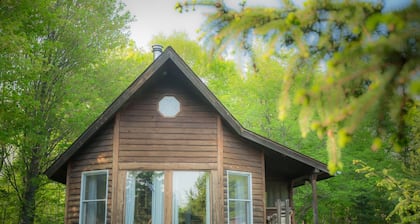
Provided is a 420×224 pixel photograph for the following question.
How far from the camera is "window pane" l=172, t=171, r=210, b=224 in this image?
954 centimetres

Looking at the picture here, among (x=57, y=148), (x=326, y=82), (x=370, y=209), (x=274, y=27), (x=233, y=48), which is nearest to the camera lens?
(x=326, y=82)

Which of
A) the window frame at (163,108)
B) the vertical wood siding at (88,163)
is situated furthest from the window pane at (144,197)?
the window frame at (163,108)

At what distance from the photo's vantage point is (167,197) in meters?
9.55

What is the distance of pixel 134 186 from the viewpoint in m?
9.64

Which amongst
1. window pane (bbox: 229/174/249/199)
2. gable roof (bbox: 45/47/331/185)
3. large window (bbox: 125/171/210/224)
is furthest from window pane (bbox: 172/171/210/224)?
gable roof (bbox: 45/47/331/185)

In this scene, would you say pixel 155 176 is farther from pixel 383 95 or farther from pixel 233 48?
pixel 383 95

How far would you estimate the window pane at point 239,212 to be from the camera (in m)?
10.1

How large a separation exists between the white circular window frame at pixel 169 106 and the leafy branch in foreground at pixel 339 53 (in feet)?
21.5

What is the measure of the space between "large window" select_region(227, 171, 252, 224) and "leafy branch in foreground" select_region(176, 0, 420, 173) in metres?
6.94

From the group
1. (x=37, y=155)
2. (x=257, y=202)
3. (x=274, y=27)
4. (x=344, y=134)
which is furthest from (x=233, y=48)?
(x=37, y=155)

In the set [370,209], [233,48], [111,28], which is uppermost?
[111,28]

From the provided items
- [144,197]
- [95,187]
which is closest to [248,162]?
[144,197]

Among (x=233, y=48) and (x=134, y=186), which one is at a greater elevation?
(x=233, y=48)

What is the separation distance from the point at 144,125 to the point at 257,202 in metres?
3.41
